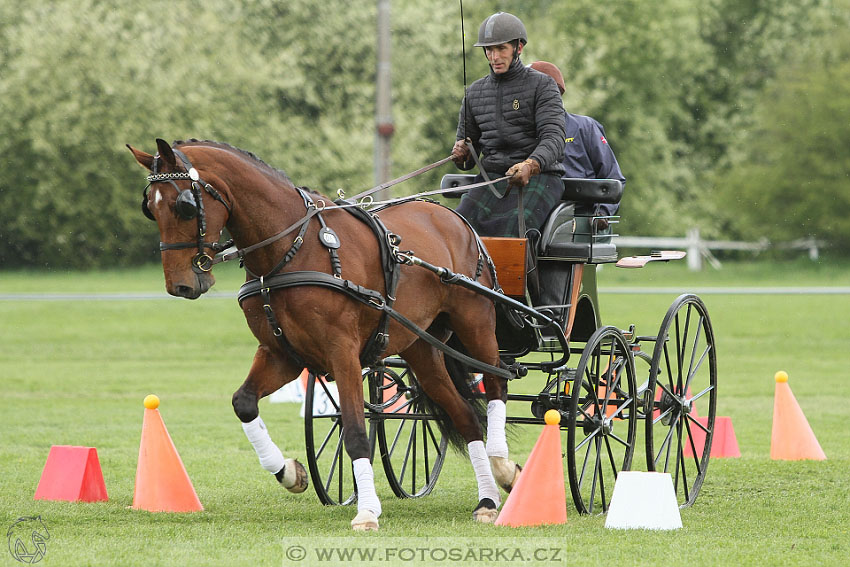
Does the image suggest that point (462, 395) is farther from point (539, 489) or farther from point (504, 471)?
point (539, 489)

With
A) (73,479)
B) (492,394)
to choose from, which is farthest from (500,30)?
(73,479)

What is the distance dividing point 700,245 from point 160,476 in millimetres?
29813

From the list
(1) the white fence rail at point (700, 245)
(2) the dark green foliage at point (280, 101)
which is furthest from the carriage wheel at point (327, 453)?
(1) the white fence rail at point (700, 245)

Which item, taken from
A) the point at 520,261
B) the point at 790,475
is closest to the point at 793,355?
the point at 790,475

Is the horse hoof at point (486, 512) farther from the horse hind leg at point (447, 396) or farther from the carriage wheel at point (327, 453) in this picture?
the carriage wheel at point (327, 453)

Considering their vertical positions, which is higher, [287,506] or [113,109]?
[113,109]

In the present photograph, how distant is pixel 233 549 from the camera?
563 cm

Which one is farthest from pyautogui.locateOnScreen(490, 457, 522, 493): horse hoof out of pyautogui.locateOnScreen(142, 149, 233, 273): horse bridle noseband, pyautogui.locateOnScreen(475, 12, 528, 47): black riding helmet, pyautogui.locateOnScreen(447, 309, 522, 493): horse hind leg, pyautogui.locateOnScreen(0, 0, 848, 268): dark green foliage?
pyautogui.locateOnScreen(0, 0, 848, 268): dark green foliage

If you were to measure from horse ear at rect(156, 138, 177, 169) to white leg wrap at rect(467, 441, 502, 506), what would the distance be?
7.88ft

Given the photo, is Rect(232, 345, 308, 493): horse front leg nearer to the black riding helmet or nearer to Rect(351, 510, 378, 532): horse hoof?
Rect(351, 510, 378, 532): horse hoof

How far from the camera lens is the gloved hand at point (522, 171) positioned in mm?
6871

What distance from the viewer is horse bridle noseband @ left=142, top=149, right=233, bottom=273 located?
5617mm

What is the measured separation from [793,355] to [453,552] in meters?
13.5

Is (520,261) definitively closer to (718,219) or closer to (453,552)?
(453,552)
